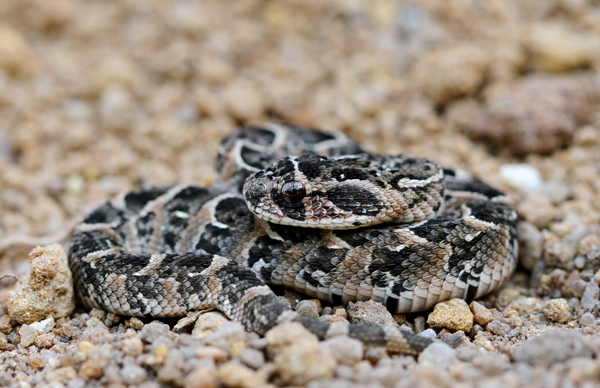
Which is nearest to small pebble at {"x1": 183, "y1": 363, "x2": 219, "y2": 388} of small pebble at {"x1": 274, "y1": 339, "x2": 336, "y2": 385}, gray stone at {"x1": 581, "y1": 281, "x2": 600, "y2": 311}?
small pebble at {"x1": 274, "y1": 339, "x2": 336, "y2": 385}

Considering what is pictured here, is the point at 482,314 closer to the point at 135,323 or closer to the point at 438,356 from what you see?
the point at 438,356

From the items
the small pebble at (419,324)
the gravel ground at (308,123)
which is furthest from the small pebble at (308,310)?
the small pebble at (419,324)

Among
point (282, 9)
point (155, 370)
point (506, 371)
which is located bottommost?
point (155, 370)

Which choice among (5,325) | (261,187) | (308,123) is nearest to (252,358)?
(261,187)

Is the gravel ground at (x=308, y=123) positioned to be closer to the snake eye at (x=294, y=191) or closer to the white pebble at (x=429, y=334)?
the white pebble at (x=429, y=334)

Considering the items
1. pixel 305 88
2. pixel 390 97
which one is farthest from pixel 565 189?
pixel 305 88

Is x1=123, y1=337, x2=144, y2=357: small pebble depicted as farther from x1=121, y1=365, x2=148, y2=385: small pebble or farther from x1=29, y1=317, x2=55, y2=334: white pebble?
x1=29, y1=317, x2=55, y2=334: white pebble

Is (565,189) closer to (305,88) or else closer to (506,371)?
(506,371)
